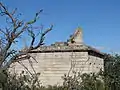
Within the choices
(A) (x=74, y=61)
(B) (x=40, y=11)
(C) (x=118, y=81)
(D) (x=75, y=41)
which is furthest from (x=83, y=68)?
(B) (x=40, y=11)

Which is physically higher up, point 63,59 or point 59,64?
point 63,59

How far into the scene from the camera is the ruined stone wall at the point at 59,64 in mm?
31422

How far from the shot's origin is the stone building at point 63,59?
3152cm

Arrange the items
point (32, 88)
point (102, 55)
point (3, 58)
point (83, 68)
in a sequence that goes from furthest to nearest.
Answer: point (102, 55), point (83, 68), point (32, 88), point (3, 58)

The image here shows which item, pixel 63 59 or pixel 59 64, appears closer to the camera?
pixel 63 59

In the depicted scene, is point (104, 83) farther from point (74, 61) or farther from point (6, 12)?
point (6, 12)

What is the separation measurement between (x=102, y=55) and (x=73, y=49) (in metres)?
6.50

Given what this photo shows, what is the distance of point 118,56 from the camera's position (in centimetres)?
3916

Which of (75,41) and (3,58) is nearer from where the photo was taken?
(3,58)

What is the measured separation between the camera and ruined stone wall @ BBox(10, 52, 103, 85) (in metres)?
31.4

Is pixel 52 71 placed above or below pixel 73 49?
below

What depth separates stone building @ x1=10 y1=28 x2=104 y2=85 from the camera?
3152cm

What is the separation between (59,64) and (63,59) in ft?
2.02

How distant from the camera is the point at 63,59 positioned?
106 ft
